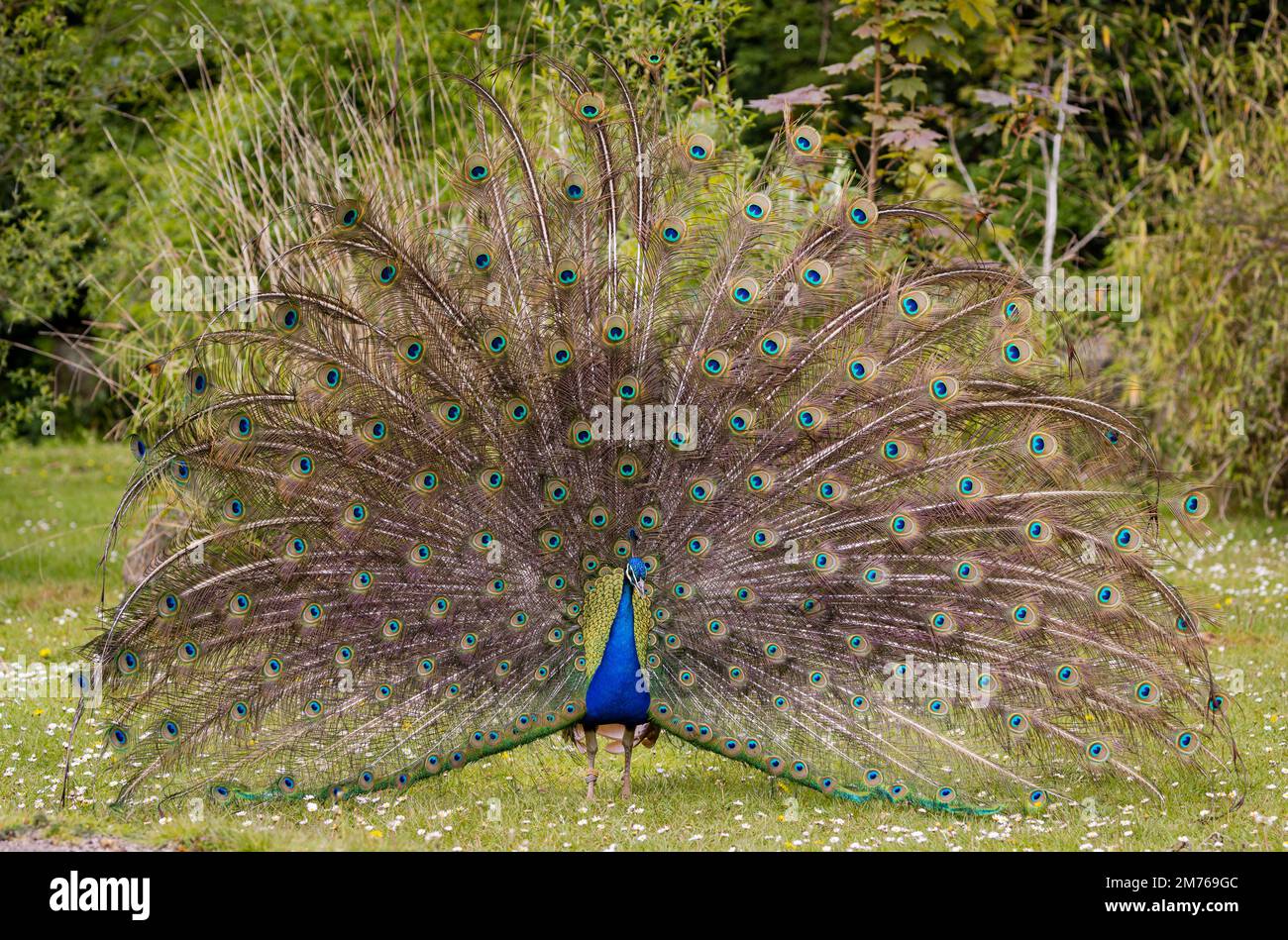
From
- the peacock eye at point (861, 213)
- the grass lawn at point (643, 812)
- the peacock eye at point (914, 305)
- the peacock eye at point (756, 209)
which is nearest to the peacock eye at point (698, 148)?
the peacock eye at point (756, 209)

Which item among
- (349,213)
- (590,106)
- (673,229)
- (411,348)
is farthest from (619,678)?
(590,106)

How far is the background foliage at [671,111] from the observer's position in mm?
9773

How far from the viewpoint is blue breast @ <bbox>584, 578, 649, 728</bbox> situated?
597 centimetres

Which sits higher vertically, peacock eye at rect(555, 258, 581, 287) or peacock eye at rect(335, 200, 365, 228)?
peacock eye at rect(335, 200, 365, 228)

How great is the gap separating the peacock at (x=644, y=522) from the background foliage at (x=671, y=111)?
9.37 ft

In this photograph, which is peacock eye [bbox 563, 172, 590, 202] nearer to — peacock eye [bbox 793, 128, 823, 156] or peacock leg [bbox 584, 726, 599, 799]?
peacock eye [bbox 793, 128, 823, 156]

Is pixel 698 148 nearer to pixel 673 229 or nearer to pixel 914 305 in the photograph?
pixel 673 229

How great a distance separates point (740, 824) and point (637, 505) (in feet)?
4.52

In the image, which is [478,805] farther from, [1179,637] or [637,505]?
[1179,637]

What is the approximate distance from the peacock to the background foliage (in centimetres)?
286

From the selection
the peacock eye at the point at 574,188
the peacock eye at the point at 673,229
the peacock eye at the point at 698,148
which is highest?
the peacock eye at the point at 698,148

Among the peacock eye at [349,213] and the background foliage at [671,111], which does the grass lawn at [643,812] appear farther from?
the background foliage at [671,111]

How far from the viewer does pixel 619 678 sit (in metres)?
5.96

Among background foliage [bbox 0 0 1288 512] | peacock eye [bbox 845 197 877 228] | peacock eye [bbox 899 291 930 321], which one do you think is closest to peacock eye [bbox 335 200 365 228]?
peacock eye [bbox 845 197 877 228]
